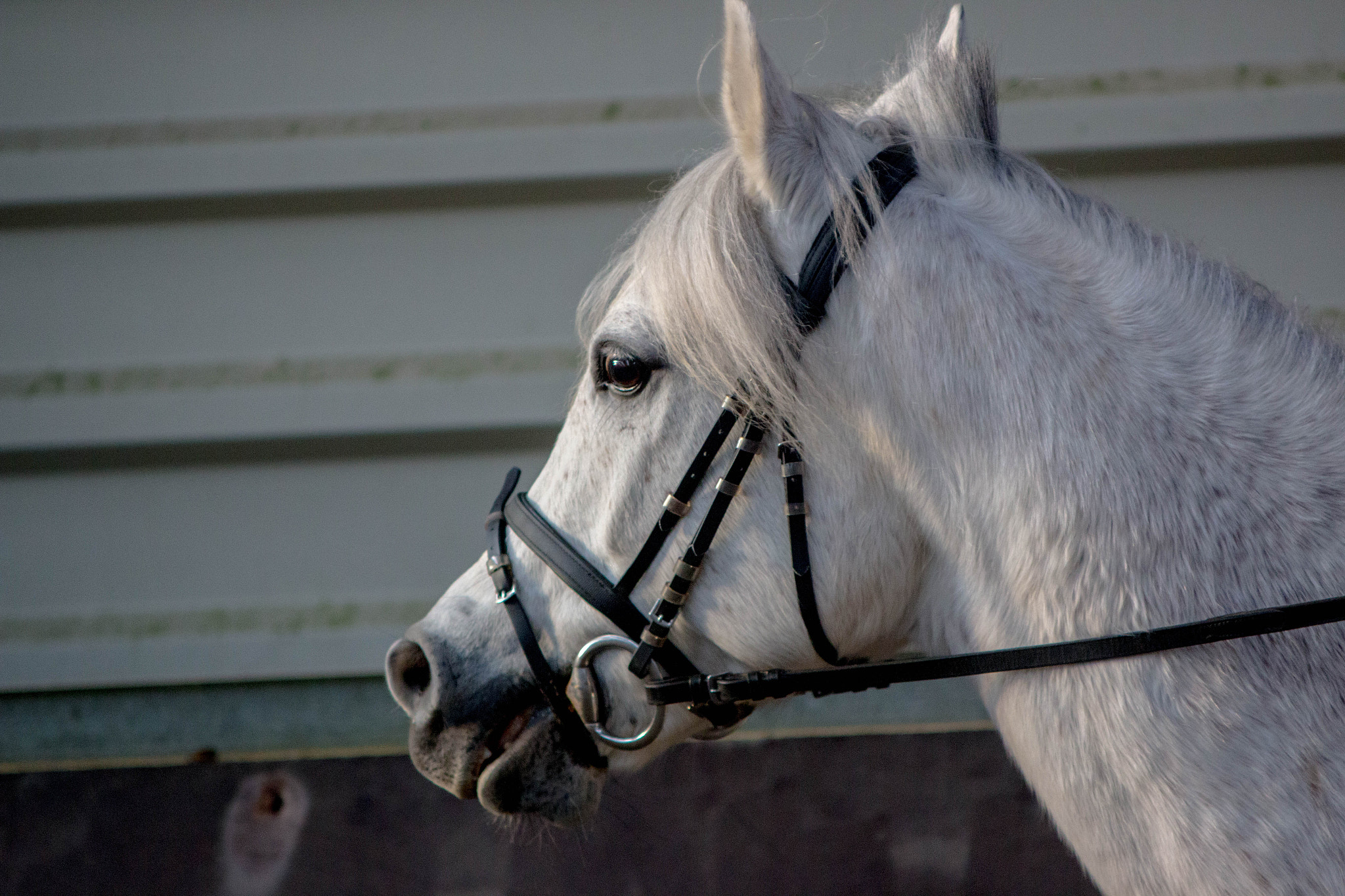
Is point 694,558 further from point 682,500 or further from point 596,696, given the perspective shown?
point 596,696

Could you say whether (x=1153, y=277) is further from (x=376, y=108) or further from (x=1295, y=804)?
(x=376, y=108)

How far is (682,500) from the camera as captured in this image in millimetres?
962

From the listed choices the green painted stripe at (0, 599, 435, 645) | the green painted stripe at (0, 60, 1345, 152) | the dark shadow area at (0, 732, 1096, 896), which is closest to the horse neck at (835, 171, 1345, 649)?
the dark shadow area at (0, 732, 1096, 896)

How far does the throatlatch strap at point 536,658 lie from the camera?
3.44 ft

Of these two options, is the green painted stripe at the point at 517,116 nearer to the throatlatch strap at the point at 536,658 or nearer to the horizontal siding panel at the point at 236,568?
the horizontal siding panel at the point at 236,568

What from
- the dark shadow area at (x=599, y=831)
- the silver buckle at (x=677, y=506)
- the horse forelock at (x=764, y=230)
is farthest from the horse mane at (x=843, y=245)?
the dark shadow area at (x=599, y=831)

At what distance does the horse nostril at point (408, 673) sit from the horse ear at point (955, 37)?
105 centimetres

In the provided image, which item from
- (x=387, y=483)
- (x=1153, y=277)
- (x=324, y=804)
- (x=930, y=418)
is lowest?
(x=324, y=804)

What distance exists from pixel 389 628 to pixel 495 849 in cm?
61

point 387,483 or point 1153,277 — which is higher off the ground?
point 1153,277

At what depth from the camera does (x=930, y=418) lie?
88 cm

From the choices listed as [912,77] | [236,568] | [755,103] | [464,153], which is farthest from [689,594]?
[236,568]

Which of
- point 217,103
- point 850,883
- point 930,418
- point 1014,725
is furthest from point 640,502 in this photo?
point 217,103

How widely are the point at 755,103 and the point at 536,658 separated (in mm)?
697
